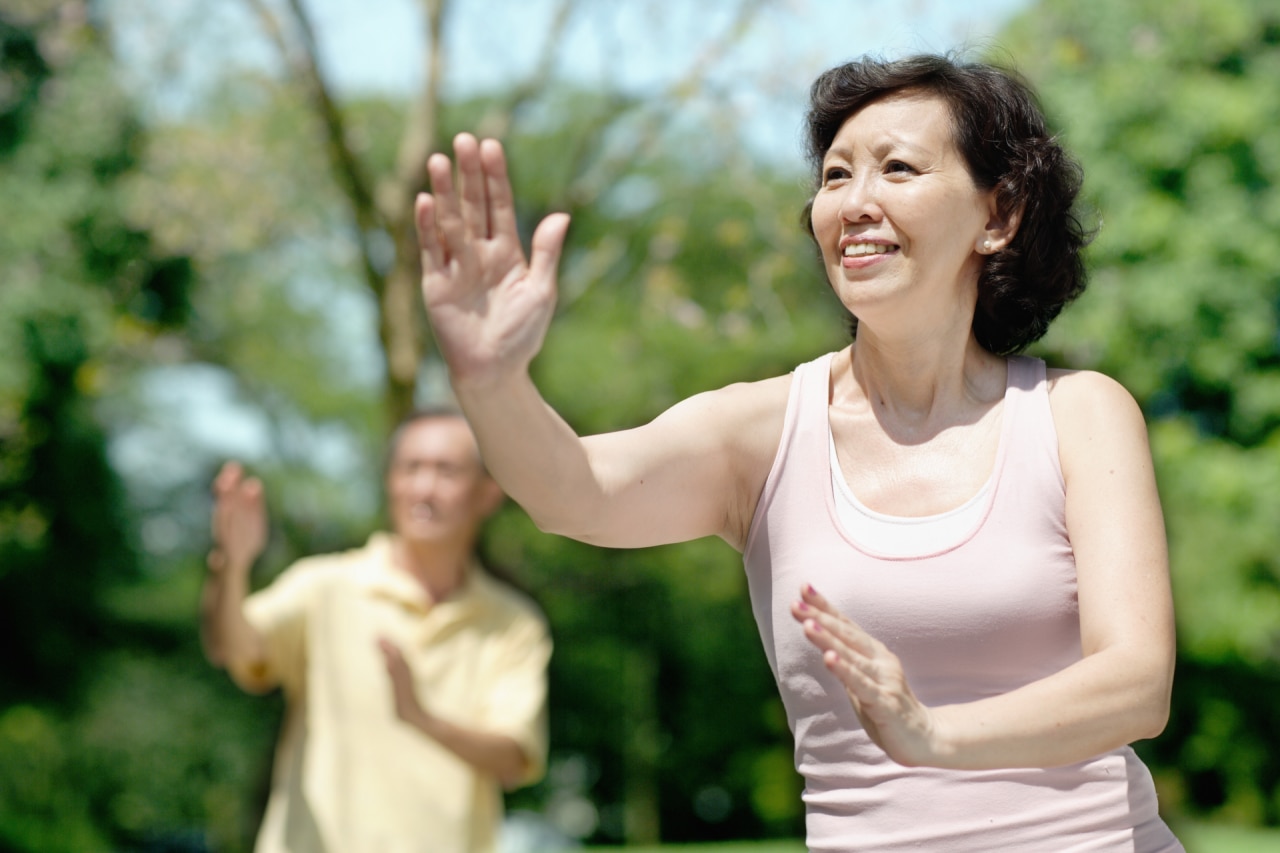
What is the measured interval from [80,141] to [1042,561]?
10962 mm

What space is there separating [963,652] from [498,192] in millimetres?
867

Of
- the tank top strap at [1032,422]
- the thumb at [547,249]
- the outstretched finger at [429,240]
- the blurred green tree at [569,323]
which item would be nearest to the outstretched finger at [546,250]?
the thumb at [547,249]

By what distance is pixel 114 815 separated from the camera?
1989 cm

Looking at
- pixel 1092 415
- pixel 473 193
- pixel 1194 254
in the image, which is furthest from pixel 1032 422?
pixel 1194 254

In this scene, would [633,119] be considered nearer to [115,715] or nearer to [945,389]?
[945,389]

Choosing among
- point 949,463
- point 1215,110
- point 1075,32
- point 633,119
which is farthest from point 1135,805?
point 1215,110

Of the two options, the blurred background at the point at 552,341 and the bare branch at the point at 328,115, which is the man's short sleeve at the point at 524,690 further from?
the bare branch at the point at 328,115

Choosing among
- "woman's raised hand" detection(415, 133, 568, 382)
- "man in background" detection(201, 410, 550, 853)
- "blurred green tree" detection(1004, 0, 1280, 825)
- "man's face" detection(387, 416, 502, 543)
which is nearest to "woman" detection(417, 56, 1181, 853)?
"woman's raised hand" detection(415, 133, 568, 382)

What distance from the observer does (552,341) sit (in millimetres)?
20641

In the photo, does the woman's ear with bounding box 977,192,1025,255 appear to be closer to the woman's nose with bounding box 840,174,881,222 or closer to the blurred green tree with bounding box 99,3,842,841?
the woman's nose with bounding box 840,174,881,222

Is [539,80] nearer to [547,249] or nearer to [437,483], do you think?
[437,483]

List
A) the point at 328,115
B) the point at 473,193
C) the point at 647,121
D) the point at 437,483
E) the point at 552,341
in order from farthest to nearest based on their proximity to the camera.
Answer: the point at 552,341, the point at 647,121, the point at 328,115, the point at 437,483, the point at 473,193

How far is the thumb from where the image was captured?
1.88 metres

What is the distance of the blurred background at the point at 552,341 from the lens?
37.0 feet
